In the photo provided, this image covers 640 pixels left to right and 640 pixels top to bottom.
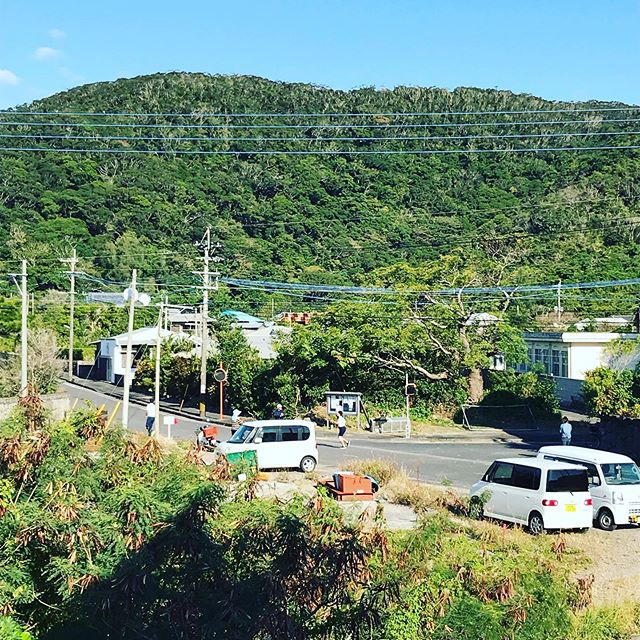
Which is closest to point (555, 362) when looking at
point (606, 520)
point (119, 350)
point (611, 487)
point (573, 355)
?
point (573, 355)

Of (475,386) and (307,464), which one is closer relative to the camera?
(307,464)

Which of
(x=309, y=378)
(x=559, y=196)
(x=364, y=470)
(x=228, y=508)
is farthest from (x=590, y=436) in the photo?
(x=559, y=196)

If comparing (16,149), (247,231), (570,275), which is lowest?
(570,275)

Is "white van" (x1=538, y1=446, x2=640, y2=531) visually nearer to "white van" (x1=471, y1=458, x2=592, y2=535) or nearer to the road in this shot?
"white van" (x1=471, y1=458, x2=592, y2=535)

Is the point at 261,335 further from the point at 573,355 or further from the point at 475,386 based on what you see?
the point at 573,355

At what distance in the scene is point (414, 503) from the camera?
1902 cm

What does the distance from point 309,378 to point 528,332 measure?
1682 cm

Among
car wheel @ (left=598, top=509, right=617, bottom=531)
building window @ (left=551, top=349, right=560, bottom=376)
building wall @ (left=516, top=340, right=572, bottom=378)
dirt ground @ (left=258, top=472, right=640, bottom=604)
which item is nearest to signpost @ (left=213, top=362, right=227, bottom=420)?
dirt ground @ (left=258, top=472, right=640, bottom=604)

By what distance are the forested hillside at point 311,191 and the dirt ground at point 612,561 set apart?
89.4ft

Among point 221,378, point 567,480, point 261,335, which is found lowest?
point 567,480

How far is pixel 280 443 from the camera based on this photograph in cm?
2430

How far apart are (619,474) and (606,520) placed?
111 centimetres

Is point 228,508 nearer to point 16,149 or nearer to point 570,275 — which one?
point 570,275

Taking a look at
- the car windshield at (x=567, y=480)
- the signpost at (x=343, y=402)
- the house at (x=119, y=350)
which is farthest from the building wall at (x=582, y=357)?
the car windshield at (x=567, y=480)
